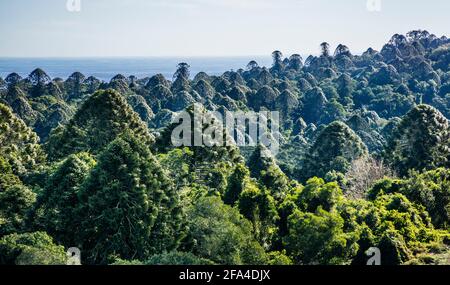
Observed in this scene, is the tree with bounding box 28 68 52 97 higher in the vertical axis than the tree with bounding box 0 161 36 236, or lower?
higher

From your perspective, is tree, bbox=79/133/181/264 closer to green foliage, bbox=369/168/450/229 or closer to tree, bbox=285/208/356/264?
tree, bbox=285/208/356/264

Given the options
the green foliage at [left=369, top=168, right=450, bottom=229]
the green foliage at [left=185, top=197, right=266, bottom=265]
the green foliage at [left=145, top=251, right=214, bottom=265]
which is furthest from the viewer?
the green foliage at [left=369, top=168, right=450, bottom=229]

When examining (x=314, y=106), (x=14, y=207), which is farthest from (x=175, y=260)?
(x=314, y=106)

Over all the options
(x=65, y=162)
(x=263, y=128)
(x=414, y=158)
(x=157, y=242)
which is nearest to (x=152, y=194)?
(x=157, y=242)

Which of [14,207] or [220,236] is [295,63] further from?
[220,236]

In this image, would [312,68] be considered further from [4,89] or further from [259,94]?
[4,89]
